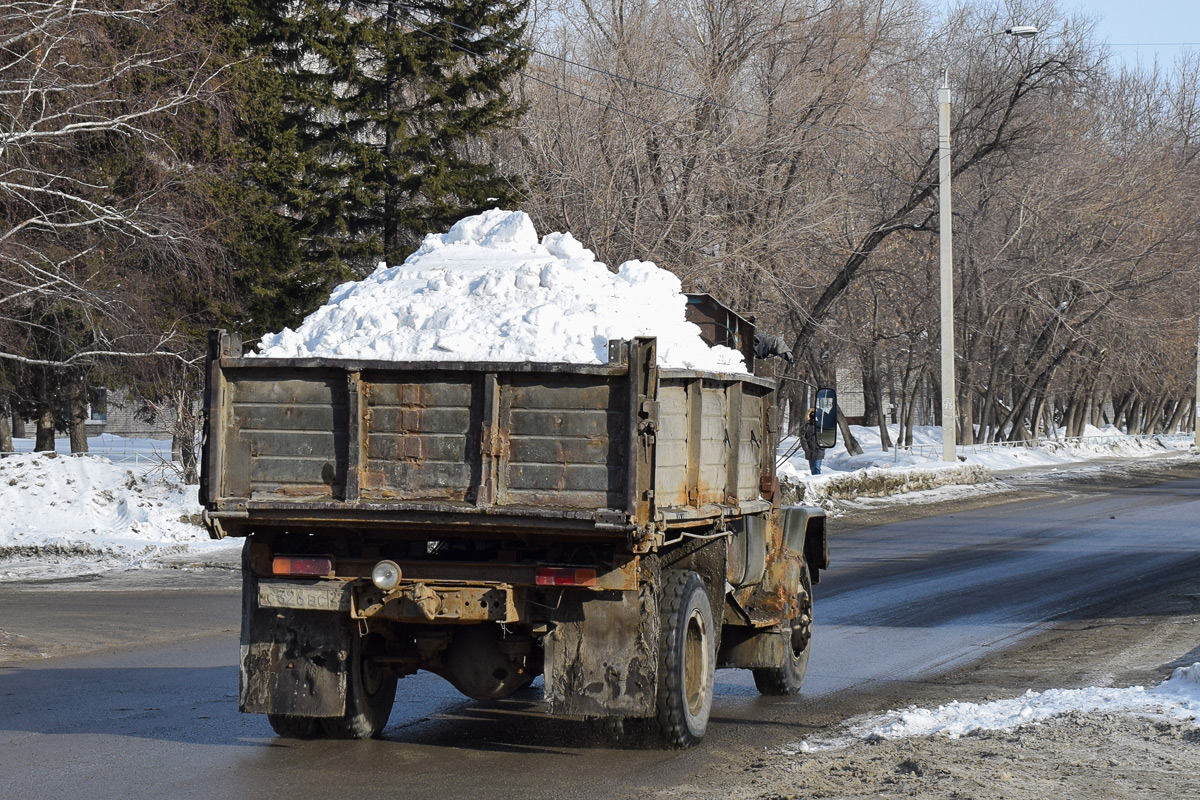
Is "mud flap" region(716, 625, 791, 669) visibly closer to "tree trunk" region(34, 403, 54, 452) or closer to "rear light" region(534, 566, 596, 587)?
"rear light" region(534, 566, 596, 587)

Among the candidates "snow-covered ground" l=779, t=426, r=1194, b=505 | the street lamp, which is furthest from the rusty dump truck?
the street lamp

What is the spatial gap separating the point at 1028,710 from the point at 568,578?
2.81 m

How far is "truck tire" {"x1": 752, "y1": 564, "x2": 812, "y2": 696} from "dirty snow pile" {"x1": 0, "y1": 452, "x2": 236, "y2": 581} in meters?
10.3

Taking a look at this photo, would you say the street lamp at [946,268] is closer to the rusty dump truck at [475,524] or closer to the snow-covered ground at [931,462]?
the snow-covered ground at [931,462]

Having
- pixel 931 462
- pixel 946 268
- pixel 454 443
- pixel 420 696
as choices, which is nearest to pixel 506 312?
pixel 454 443

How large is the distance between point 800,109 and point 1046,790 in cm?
2467

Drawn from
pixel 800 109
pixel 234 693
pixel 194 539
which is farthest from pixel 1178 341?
pixel 234 693

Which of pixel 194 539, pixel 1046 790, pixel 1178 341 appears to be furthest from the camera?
pixel 1178 341

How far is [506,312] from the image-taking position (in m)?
6.99

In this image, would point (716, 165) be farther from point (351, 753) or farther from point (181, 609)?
point (351, 753)

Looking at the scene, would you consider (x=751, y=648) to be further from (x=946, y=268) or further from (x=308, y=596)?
(x=946, y=268)

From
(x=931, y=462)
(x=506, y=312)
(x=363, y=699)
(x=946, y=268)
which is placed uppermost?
(x=946, y=268)

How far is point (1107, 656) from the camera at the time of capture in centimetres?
1014

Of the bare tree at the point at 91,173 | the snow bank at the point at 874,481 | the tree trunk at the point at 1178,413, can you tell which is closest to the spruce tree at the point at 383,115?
the bare tree at the point at 91,173
